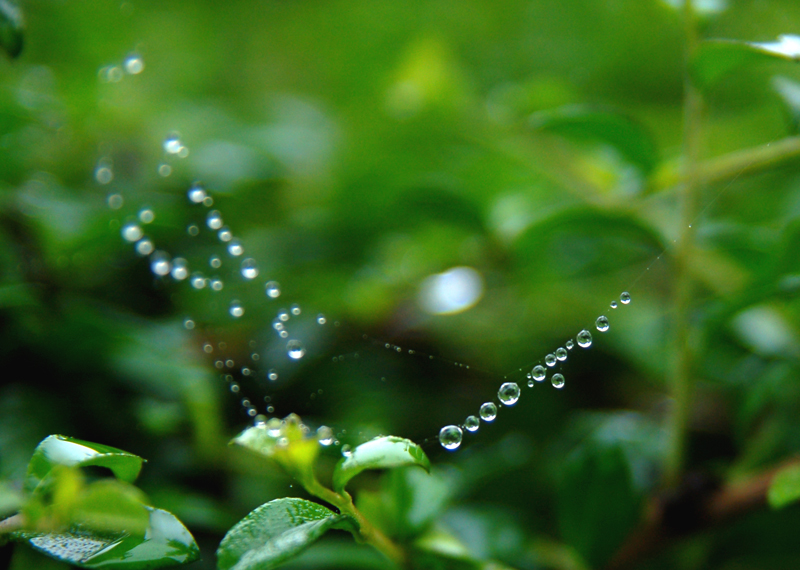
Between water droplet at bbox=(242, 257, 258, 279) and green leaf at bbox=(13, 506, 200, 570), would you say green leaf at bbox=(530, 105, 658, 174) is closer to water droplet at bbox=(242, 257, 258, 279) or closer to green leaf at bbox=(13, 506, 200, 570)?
water droplet at bbox=(242, 257, 258, 279)

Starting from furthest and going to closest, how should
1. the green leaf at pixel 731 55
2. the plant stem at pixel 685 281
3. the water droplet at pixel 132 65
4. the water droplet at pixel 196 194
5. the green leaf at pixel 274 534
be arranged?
the water droplet at pixel 132 65 → the water droplet at pixel 196 194 → the plant stem at pixel 685 281 → the green leaf at pixel 731 55 → the green leaf at pixel 274 534

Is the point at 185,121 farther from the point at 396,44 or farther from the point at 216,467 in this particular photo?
the point at 396,44

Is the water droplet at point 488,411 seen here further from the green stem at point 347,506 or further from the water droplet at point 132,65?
the water droplet at point 132,65

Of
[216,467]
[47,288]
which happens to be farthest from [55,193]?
[216,467]

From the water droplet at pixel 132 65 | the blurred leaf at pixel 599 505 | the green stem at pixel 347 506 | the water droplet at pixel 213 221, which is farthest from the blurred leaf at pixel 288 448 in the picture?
the water droplet at pixel 132 65

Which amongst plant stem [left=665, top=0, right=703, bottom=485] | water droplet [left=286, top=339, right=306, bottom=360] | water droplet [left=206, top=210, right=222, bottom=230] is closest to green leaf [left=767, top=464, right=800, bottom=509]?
plant stem [left=665, top=0, right=703, bottom=485]

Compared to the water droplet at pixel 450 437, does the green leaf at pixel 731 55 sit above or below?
above

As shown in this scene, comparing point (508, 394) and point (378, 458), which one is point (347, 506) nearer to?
point (378, 458)
